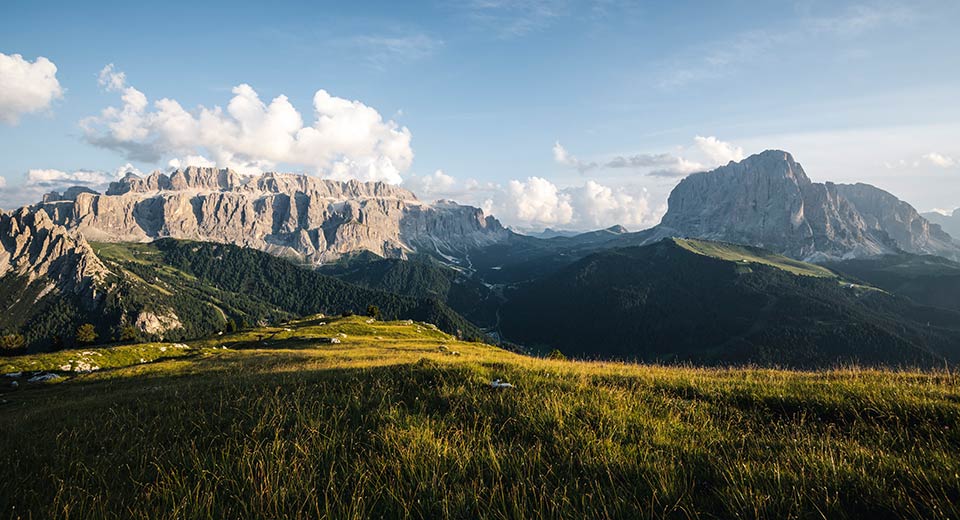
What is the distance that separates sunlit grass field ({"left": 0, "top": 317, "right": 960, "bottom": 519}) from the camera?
4.38m

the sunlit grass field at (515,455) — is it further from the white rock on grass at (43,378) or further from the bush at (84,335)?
the bush at (84,335)

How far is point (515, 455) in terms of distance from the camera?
5625mm

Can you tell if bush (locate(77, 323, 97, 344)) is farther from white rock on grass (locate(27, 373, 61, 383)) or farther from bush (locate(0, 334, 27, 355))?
white rock on grass (locate(27, 373, 61, 383))

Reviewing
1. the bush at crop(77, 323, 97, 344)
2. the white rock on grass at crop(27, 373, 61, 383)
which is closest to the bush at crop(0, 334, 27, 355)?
the bush at crop(77, 323, 97, 344)

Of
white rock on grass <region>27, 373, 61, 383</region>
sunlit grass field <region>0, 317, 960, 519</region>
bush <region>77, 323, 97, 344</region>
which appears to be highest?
sunlit grass field <region>0, 317, 960, 519</region>

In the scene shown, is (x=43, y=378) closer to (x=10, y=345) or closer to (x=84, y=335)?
(x=10, y=345)

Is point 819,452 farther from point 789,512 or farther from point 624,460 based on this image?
point 624,460

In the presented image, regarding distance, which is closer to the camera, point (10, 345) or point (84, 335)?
point (10, 345)

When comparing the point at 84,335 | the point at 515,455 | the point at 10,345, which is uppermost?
the point at 515,455

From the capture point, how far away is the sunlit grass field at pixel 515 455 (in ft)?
14.4

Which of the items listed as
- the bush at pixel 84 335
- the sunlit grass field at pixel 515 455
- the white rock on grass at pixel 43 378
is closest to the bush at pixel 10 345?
the bush at pixel 84 335

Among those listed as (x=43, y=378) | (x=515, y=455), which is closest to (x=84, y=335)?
(x=43, y=378)

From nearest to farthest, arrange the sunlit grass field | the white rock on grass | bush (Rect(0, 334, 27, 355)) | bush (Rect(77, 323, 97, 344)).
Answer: the sunlit grass field, the white rock on grass, bush (Rect(0, 334, 27, 355)), bush (Rect(77, 323, 97, 344))

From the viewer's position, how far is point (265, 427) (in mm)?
7480
